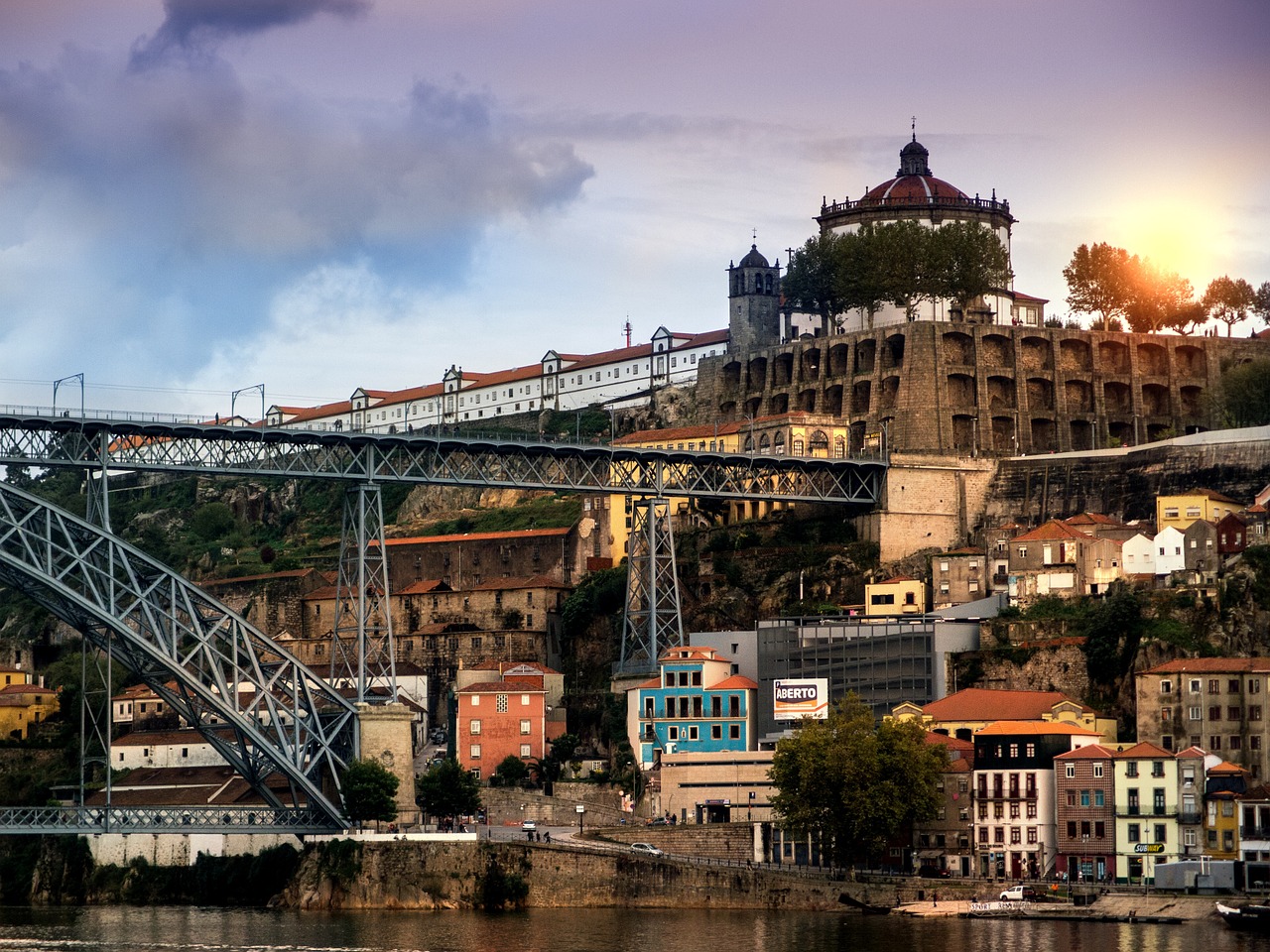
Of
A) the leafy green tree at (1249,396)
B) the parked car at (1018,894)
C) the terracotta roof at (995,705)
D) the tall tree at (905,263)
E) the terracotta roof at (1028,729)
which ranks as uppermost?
the tall tree at (905,263)

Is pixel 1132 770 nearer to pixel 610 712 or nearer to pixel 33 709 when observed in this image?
pixel 610 712

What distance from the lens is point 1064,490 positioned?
347 feet

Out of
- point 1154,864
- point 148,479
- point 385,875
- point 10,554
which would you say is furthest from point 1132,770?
point 148,479

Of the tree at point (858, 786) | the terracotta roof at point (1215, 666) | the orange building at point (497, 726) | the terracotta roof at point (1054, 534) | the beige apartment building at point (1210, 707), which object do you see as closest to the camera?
the tree at point (858, 786)

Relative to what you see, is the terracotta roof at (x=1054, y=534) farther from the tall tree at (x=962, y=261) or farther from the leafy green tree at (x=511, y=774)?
the tall tree at (x=962, y=261)

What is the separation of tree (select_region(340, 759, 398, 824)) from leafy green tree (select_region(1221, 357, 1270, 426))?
44.9 metres

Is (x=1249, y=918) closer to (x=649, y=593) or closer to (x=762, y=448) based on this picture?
(x=649, y=593)

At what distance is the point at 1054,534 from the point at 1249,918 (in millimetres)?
27549

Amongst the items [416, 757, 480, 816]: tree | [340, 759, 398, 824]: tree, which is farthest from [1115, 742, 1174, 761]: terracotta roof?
[340, 759, 398, 824]: tree

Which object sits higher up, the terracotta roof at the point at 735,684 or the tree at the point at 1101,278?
the tree at the point at 1101,278

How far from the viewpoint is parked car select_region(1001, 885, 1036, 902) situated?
242 ft

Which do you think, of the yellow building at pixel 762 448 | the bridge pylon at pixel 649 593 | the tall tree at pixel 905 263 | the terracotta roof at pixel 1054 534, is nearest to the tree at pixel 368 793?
the bridge pylon at pixel 649 593

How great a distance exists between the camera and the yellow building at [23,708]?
107 meters

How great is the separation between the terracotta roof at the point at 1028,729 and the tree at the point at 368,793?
63.3 feet
